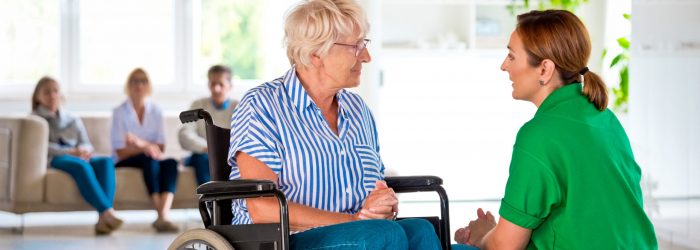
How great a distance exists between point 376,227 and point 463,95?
5687mm

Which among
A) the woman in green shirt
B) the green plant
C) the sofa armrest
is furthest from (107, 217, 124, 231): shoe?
the woman in green shirt

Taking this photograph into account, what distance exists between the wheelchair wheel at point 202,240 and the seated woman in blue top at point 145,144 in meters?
3.64

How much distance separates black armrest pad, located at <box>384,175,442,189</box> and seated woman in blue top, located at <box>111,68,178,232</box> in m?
3.47

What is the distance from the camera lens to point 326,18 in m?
2.43

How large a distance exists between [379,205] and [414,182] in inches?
10.9

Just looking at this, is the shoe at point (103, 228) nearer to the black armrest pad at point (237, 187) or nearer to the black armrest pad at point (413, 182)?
the black armrest pad at point (413, 182)

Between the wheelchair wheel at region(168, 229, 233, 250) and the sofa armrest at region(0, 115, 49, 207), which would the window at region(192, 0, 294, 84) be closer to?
the sofa armrest at region(0, 115, 49, 207)

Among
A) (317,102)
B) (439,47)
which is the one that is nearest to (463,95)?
(439,47)

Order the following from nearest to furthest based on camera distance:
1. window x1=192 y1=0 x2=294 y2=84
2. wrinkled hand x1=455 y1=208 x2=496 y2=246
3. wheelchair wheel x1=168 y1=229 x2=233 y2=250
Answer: wheelchair wheel x1=168 y1=229 x2=233 y2=250, wrinkled hand x1=455 y1=208 x2=496 y2=246, window x1=192 y1=0 x2=294 y2=84

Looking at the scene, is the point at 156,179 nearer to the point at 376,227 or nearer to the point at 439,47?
the point at 439,47

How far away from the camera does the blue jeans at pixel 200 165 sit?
6.11 m

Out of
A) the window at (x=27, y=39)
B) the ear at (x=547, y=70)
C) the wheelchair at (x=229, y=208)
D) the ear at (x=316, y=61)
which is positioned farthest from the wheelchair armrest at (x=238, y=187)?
the window at (x=27, y=39)

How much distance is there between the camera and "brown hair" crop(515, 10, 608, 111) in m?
2.22

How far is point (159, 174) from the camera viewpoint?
612 cm
